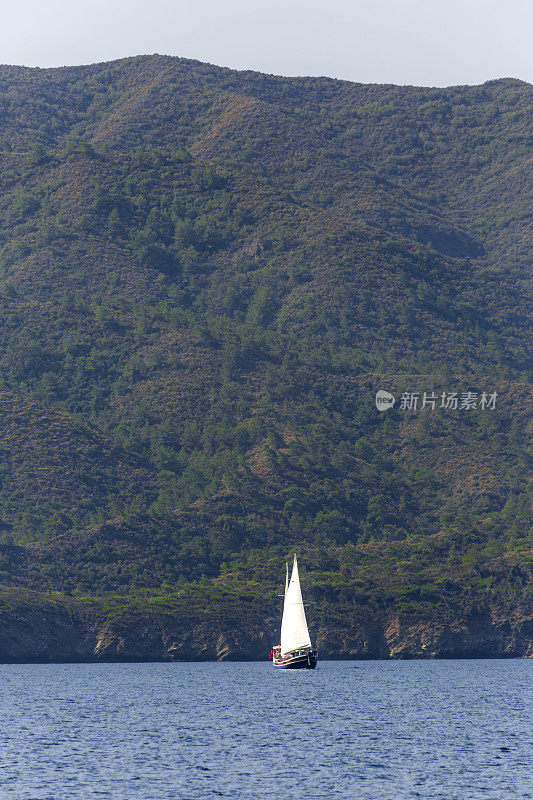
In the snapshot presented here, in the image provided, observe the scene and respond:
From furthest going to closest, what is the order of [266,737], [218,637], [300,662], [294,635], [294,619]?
[218,637]
[300,662]
[294,635]
[294,619]
[266,737]

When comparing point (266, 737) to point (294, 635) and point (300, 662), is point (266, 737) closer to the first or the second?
point (294, 635)

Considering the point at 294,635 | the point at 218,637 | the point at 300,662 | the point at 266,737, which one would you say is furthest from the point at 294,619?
the point at 266,737

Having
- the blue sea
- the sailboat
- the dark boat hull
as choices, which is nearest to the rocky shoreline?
the blue sea

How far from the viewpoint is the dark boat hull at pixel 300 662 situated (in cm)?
13199

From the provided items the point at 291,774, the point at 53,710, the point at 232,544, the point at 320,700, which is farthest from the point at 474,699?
the point at 232,544

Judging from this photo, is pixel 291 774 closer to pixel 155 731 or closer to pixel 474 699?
pixel 155 731

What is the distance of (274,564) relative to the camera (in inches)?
7283

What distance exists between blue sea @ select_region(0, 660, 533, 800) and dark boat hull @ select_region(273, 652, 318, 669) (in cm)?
149

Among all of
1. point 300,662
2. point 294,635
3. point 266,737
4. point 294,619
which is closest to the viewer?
point 266,737

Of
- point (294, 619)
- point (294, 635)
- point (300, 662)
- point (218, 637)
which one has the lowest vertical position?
point (300, 662)

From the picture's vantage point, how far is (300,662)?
434 ft

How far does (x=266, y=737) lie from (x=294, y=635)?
180 ft

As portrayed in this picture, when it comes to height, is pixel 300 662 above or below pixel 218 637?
below

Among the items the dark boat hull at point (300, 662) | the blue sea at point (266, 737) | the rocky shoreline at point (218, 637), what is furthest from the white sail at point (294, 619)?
the rocky shoreline at point (218, 637)
